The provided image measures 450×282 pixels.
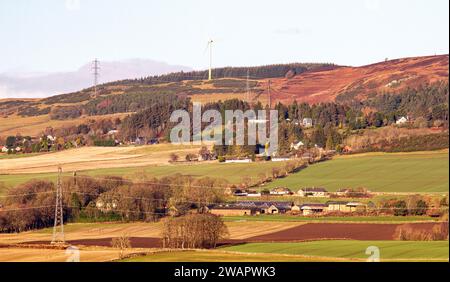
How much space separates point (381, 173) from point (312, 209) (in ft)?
→ 46.1

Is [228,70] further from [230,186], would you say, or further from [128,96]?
[230,186]

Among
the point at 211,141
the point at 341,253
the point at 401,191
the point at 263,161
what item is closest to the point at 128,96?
the point at 211,141

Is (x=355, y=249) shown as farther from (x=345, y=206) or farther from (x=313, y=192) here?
(x=313, y=192)

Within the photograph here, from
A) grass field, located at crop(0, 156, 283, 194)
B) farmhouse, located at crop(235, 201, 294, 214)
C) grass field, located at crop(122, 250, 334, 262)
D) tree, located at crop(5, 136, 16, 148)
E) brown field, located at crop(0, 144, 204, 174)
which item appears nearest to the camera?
grass field, located at crop(122, 250, 334, 262)

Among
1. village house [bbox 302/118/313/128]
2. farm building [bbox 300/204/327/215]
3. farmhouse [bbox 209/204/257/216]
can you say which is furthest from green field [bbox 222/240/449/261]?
village house [bbox 302/118/313/128]

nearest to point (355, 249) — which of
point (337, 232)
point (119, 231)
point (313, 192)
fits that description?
point (337, 232)

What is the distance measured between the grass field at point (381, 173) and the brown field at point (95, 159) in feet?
54.1

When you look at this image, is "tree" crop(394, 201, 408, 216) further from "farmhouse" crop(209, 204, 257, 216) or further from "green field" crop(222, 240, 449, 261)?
"green field" crop(222, 240, 449, 261)

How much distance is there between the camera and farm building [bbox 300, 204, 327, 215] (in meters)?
63.4

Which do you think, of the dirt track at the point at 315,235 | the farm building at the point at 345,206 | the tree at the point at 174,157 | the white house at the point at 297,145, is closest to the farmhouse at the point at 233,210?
the farm building at the point at 345,206

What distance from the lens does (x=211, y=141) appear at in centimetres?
10119

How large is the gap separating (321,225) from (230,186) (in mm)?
17713

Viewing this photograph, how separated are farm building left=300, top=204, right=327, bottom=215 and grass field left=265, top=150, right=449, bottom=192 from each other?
7.21 m

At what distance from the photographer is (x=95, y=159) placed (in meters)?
93.8
